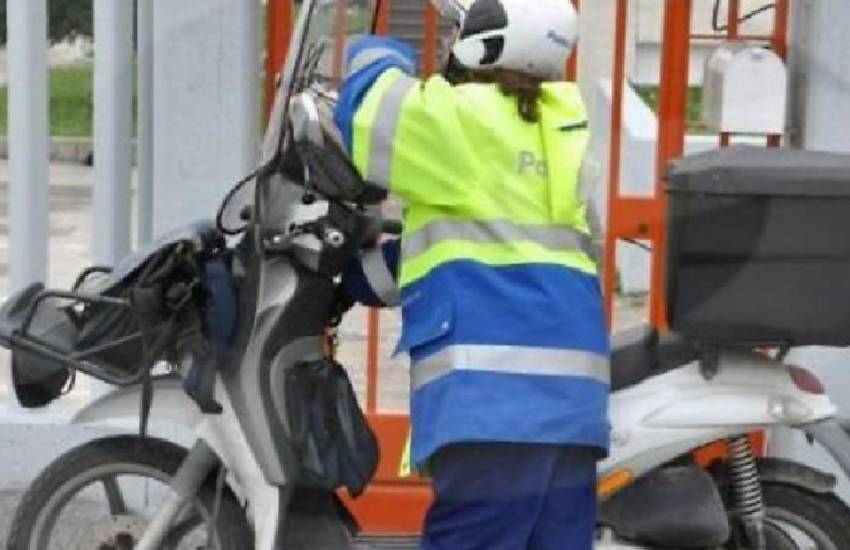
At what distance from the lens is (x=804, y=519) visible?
183 inches

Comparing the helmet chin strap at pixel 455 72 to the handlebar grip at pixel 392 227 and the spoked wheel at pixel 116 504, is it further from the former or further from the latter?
the spoked wheel at pixel 116 504

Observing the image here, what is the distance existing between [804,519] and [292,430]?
113 cm

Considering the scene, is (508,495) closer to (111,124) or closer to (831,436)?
(831,436)

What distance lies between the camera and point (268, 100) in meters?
6.19

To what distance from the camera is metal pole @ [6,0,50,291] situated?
624 cm

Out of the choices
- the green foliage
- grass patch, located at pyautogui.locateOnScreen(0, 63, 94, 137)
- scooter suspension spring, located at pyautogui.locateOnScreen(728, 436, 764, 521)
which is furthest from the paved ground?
the green foliage

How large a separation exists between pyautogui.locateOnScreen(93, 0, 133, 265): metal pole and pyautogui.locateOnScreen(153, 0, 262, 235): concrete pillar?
260mm

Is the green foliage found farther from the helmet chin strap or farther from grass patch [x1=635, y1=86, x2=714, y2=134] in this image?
the helmet chin strap

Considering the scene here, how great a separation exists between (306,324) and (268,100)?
175 cm

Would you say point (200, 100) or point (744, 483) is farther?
point (200, 100)

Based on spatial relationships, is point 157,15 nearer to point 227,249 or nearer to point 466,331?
point 227,249

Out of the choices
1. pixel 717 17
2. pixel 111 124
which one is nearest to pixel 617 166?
pixel 717 17

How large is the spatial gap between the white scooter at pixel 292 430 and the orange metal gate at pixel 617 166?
1.22m

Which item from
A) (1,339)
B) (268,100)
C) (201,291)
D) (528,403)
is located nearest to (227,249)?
→ (201,291)
